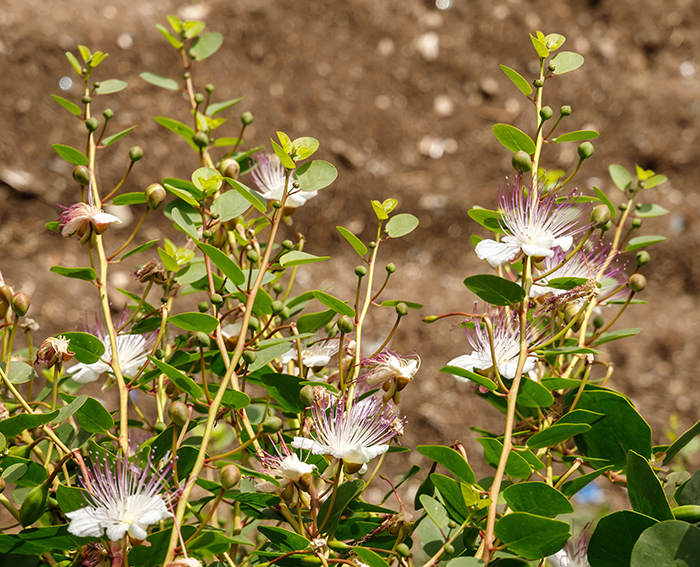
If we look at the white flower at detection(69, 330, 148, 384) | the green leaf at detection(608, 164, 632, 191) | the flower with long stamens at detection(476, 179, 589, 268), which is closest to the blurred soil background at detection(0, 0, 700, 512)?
the green leaf at detection(608, 164, 632, 191)

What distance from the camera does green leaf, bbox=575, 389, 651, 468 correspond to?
51cm

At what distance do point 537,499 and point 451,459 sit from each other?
0.21ft

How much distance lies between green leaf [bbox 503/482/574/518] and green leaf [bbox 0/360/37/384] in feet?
1.24

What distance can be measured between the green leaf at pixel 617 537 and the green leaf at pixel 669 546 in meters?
0.02

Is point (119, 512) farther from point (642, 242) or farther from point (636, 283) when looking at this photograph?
point (642, 242)

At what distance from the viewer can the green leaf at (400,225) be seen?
1.94ft

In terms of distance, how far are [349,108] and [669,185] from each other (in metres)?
1.21

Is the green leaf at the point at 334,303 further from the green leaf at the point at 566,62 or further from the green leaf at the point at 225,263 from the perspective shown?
the green leaf at the point at 566,62

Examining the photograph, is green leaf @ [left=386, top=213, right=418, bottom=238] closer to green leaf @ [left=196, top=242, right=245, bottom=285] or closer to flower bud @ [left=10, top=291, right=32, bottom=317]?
green leaf @ [left=196, top=242, right=245, bottom=285]

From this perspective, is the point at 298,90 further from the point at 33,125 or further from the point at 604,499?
the point at 604,499

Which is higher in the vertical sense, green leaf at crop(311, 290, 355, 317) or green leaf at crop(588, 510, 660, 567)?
green leaf at crop(311, 290, 355, 317)

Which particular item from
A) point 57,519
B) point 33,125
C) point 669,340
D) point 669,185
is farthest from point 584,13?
point 57,519

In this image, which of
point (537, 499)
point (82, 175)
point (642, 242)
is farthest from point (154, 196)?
point (642, 242)

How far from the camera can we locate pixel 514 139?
539mm
